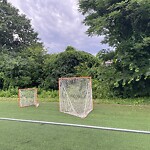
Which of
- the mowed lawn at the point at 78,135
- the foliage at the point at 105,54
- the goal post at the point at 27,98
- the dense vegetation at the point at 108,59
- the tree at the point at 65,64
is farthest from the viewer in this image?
the tree at the point at 65,64

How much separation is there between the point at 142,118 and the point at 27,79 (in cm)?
640

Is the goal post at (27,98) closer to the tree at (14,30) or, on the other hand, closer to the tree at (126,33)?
the tree at (126,33)

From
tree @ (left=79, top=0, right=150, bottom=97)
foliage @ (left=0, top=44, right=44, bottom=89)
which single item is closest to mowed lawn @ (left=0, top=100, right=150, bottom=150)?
tree @ (left=79, top=0, right=150, bottom=97)

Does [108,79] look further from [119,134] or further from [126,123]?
[119,134]

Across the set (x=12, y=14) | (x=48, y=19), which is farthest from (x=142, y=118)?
(x=12, y=14)

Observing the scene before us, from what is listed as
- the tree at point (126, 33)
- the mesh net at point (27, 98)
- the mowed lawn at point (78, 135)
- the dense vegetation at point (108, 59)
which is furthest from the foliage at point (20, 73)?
the mowed lawn at point (78, 135)

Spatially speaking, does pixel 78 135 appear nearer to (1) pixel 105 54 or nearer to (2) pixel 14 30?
(1) pixel 105 54

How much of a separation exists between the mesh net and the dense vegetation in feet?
7.09

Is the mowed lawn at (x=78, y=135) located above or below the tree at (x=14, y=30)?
below

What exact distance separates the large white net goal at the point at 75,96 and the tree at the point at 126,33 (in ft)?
4.90

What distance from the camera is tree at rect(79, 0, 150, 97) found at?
645 cm

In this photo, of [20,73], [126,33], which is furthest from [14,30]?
A: [126,33]

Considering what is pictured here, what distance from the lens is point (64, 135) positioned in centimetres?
355

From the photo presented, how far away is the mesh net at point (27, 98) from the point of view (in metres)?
7.05
